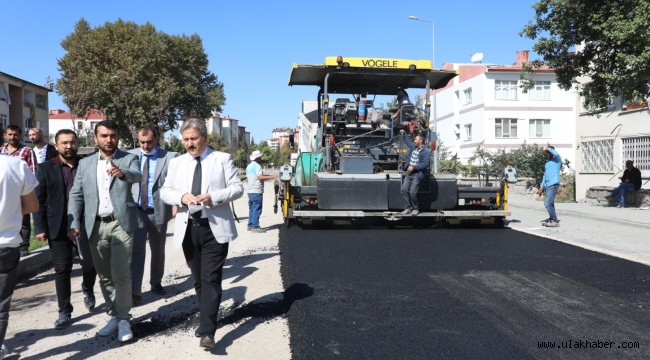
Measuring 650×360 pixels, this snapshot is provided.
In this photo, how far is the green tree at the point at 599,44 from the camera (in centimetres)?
1272

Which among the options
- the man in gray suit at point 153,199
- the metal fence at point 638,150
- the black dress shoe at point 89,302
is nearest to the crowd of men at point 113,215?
the black dress shoe at point 89,302

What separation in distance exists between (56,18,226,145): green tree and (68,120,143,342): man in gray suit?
2351cm

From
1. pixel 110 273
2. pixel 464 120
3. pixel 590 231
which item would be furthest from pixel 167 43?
pixel 110 273

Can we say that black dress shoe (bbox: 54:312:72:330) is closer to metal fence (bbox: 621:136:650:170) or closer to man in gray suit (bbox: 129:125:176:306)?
man in gray suit (bbox: 129:125:176:306)

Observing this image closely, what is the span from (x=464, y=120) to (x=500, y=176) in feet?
97.4

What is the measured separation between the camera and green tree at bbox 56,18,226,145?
2992 cm

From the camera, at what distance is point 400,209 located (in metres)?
10.3

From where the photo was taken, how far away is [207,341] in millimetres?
3990

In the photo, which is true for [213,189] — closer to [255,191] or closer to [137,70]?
[255,191]

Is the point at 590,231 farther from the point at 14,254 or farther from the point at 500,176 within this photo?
the point at 14,254

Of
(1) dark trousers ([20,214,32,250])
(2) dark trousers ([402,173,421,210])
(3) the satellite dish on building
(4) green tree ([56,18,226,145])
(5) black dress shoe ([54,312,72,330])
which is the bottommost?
(5) black dress shoe ([54,312,72,330])

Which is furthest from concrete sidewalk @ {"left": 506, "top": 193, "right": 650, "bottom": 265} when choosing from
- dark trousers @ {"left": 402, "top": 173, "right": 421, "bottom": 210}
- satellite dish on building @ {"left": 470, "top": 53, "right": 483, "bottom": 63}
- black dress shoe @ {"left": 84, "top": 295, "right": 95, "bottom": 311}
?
satellite dish on building @ {"left": 470, "top": 53, "right": 483, "bottom": 63}

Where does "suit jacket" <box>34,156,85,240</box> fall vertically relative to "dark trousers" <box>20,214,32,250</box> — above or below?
above

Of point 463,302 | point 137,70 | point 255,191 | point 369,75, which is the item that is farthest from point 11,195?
point 137,70
